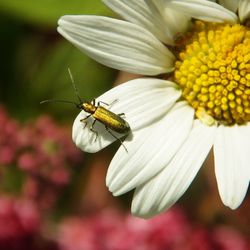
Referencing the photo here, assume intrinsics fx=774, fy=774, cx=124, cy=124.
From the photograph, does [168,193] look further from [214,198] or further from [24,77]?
[24,77]

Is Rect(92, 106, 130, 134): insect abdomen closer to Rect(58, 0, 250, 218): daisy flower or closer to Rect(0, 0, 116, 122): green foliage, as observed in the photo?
Rect(58, 0, 250, 218): daisy flower

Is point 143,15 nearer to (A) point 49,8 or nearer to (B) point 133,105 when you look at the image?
(B) point 133,105

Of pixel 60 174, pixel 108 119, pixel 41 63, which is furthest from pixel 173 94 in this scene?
pixel 41 63

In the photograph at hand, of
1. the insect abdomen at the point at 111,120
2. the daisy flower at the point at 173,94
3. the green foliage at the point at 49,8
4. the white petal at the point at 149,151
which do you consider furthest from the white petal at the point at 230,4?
Answer: the green foliage at the point at 49,8

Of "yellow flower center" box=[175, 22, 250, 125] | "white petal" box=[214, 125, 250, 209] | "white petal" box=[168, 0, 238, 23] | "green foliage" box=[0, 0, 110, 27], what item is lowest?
"green foliage" box=[0, 0, 110, 27]

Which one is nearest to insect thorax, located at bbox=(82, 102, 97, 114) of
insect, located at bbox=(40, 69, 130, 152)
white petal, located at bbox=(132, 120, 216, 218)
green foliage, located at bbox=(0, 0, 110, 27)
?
insect, located at bbox=(40, 69, 130, 152)

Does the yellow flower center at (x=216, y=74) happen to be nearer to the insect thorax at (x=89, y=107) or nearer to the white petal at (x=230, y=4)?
the white petal at (x=230, y=4)
